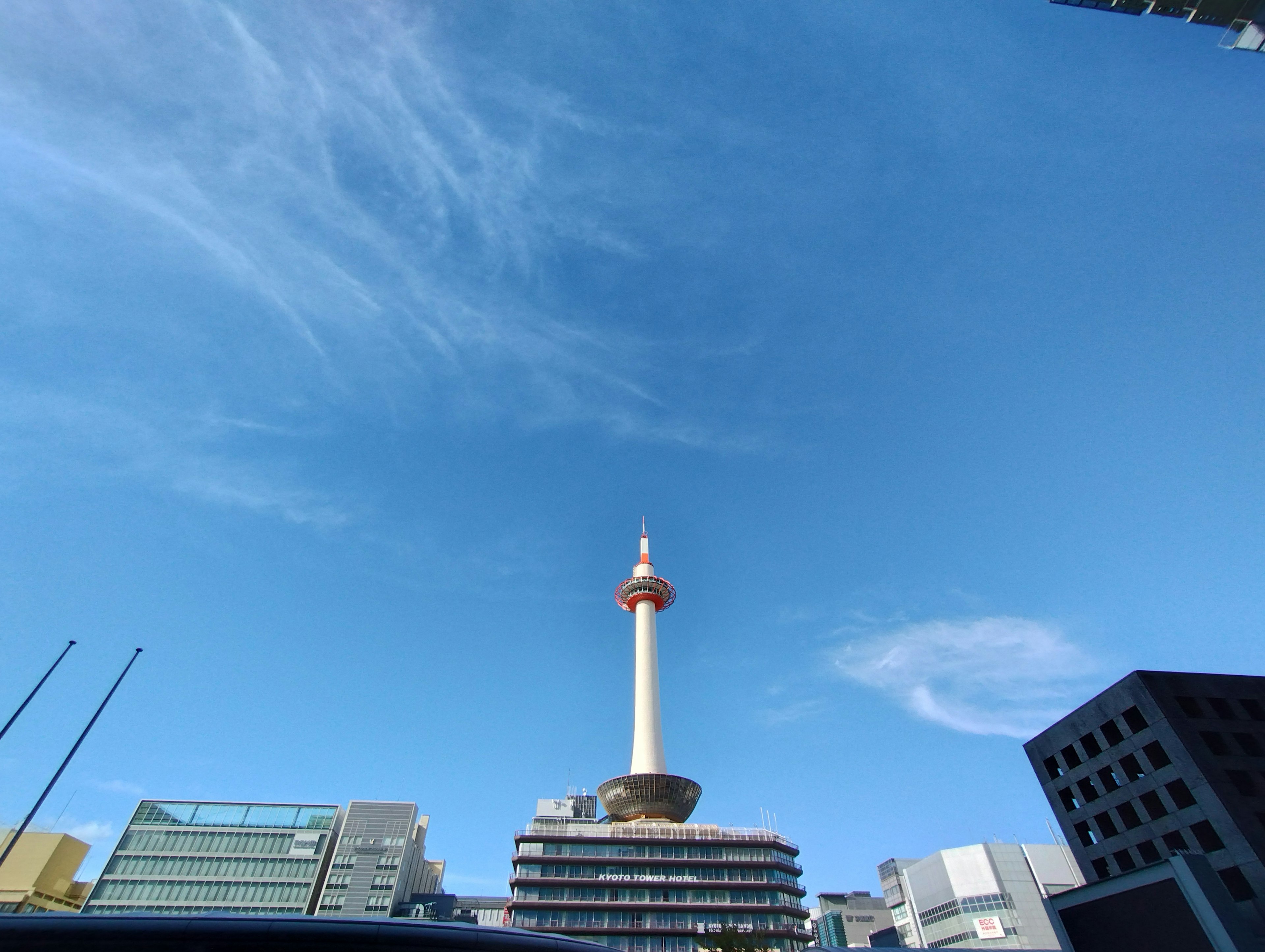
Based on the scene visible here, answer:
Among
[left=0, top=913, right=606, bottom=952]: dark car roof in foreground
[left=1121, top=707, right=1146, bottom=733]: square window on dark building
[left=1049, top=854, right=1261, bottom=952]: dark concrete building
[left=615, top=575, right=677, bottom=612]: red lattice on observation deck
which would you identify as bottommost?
[left=0, top=913, right=606, bottom=952]: dark car roof in foreground

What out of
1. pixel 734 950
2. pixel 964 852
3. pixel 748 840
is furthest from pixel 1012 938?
pixel 734 950

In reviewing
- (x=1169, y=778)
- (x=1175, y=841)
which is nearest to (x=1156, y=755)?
(x=1169, y=778)

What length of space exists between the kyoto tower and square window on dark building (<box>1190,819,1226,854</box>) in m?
69.8

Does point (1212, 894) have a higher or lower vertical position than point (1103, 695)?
lower

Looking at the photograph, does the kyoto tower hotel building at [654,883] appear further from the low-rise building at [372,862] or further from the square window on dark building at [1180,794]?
the square window on dark building at [1180,794]

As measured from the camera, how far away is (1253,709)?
48344mm

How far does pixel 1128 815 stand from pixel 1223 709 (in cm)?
994

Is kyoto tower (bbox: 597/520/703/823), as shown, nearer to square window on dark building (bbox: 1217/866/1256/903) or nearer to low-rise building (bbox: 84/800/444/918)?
low-rise building (bbox: 84/800/444/918)

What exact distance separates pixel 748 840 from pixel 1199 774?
59.9 m

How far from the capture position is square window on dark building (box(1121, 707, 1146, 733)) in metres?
48.8

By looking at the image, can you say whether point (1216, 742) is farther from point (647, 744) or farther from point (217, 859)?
point (217, 859)

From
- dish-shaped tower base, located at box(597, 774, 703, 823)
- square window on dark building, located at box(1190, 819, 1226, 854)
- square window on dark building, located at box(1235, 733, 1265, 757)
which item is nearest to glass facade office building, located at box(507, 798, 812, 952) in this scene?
dish-shaped tower base, located at box(597, 774, 703, 823)

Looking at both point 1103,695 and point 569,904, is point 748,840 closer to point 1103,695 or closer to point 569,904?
point 569,904

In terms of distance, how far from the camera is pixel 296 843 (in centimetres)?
10694
